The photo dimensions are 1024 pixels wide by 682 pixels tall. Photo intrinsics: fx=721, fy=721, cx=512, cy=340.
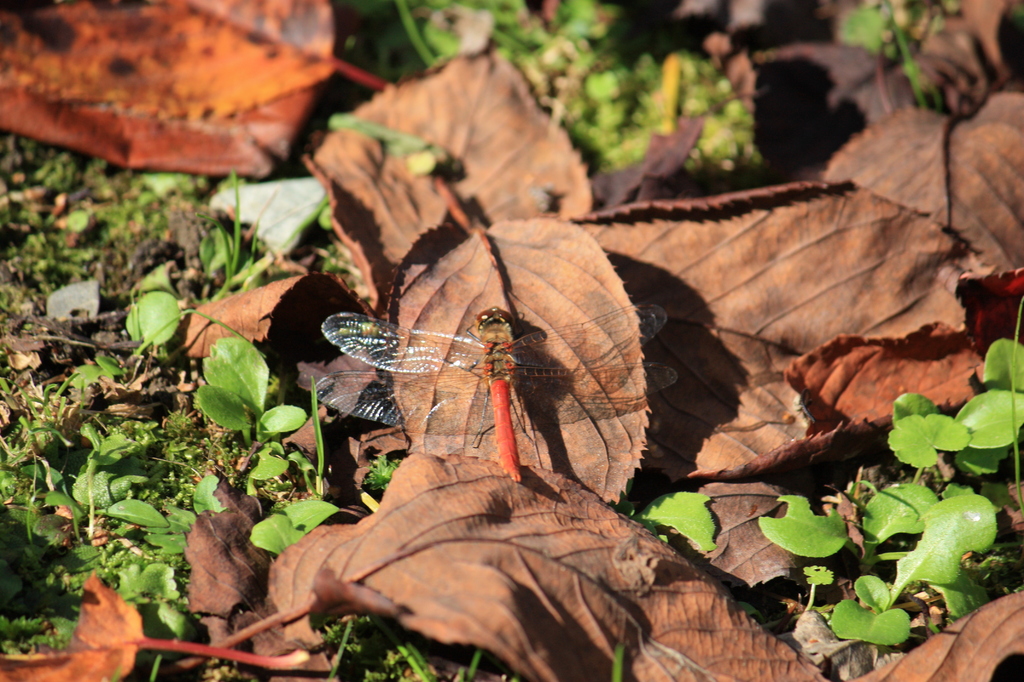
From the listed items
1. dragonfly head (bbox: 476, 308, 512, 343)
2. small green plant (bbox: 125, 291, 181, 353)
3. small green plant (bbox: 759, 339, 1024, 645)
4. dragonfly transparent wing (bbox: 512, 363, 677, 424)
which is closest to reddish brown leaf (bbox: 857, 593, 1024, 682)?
small green plant (bbox: 759, 339, 1024, 645)

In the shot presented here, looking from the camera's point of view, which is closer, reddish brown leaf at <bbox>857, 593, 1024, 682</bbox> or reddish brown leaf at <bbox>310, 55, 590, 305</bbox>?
reddish brown leaf at <bbox>857, 593, 1024, 682</bbox>

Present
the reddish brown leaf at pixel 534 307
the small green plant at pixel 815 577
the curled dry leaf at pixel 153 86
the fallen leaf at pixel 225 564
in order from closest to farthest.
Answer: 1. the fallen leaf at pixel 225 564
2. the small green plant at pixel 815 577
3. the reddish brown leaf at pixel 534 307
4. the curled dry leaf at pixel 153 86

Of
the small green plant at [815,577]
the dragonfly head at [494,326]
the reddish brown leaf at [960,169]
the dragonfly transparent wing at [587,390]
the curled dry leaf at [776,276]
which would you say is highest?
the reddish brown leaf at [960,169]

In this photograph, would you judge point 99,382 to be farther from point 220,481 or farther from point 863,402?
point 863,402

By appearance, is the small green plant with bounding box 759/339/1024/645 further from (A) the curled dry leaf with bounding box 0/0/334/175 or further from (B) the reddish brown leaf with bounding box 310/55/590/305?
A: (A) the curled dry leaf with bounding box 0/0/334/175

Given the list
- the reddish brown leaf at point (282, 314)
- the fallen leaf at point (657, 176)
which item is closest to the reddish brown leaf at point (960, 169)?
the fallen leaf at point (657, 176)

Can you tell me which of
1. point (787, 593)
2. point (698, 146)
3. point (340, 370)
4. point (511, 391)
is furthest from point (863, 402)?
point (340, 370)

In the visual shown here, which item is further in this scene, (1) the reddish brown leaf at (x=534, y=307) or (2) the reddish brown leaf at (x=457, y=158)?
(2) the reddish brown leaf at (x=457, y=158)

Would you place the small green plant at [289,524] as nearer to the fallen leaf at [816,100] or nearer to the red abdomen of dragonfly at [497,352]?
the red abdomen of dragonfly at [497,352]
